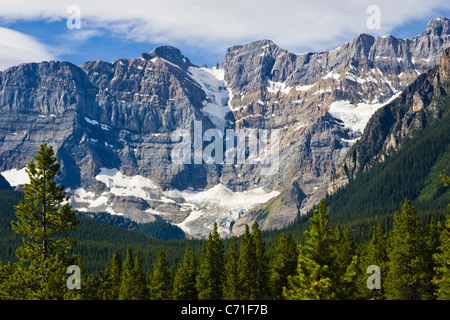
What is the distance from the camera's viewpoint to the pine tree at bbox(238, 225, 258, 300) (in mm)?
80000

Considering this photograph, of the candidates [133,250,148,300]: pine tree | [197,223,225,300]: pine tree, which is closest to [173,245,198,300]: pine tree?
[197,223,225,300]: pine tree

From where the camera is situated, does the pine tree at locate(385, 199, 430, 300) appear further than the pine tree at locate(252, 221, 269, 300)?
No

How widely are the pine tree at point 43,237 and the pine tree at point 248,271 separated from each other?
36665mm

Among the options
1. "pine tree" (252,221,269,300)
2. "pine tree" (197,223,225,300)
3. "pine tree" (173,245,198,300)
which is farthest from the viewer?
"pine tree" (173,245,198,300)

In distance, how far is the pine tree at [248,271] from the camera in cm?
8000

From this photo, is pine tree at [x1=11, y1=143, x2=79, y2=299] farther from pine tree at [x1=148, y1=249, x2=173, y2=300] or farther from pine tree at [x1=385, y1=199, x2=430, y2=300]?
pine tree at [x1=148, y1=249, x2=173, y2=300]

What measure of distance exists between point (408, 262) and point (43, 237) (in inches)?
1715

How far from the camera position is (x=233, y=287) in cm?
Answer: 7981

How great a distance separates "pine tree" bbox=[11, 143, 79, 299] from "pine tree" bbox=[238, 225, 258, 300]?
120 feet

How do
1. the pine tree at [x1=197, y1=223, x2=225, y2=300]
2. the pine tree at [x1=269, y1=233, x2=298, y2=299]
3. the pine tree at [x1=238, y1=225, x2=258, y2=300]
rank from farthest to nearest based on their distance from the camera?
the pine tree at [x1=197, y1=223, x2=225, y2=300] < the pine tree at [x1=269, y1=233, x2=298, y2=299] < the pine tree at [x1=238, y1=225, x2=258, y2=300]

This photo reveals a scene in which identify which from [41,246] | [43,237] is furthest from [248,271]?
[43,237]
